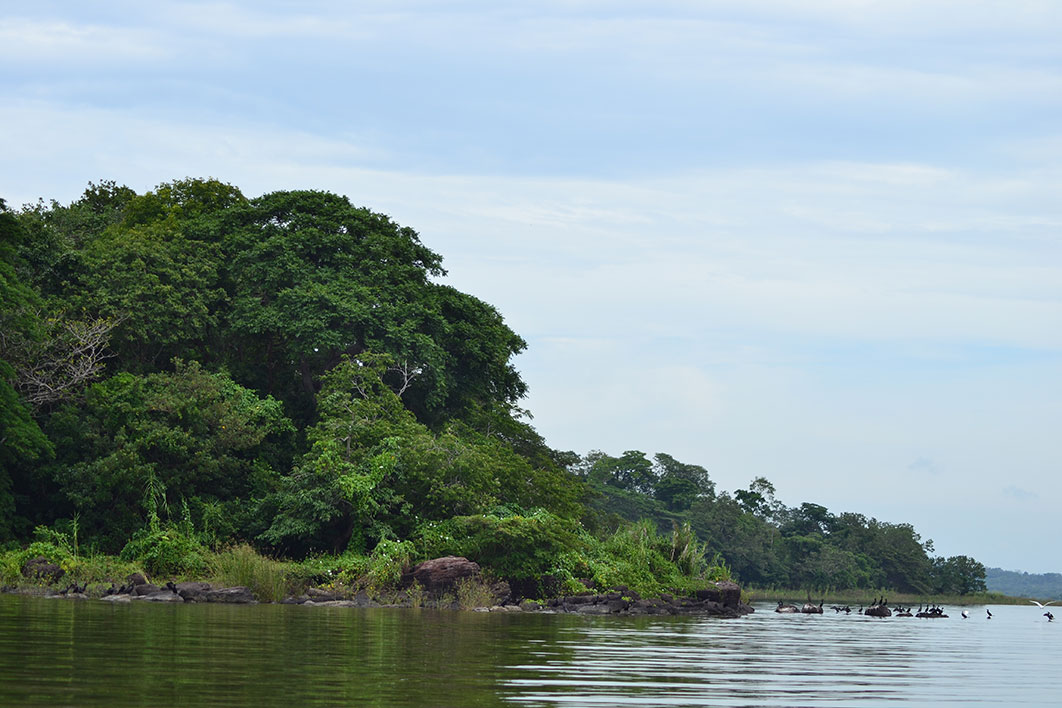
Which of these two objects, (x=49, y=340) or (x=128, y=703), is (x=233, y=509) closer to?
(x=49, y=340)

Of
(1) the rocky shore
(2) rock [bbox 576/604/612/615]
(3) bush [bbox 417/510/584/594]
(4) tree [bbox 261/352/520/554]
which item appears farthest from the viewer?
(4) tree [bbox 261/352/520/554]

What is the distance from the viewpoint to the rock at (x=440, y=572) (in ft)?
101

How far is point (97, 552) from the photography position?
3325cm

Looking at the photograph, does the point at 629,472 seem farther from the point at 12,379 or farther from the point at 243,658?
the point at 243,658

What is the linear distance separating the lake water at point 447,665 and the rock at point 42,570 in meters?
7.00

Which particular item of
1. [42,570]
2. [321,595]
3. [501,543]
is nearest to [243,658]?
[321,595]

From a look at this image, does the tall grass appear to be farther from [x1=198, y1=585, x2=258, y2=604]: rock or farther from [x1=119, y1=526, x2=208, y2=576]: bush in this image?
[x1=119, y1=526, x2=208, y2=576]: bush

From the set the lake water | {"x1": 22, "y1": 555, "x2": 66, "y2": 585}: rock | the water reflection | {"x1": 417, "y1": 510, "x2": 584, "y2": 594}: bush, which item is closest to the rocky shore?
{"x1": 22, "y1": 555, "x2": 66, "y2": 585}: rock

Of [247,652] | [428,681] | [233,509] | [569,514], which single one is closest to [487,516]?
[569,514]

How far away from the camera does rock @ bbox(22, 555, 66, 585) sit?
29.4 m

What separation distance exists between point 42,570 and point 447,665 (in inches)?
832

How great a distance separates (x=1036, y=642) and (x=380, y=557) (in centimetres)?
1669

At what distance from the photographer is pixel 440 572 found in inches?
1219

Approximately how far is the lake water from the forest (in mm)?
→ 10445
